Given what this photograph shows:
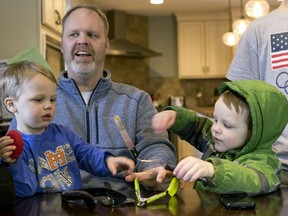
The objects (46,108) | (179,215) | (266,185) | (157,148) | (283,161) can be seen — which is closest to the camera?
(179,215)

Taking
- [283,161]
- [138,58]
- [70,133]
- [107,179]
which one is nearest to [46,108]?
[70,133]

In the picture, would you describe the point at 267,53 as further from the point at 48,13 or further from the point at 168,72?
the point at 168,72

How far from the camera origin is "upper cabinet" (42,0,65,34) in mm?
2824

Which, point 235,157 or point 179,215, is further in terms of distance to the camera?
point 235,157

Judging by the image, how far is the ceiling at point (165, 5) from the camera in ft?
18.5

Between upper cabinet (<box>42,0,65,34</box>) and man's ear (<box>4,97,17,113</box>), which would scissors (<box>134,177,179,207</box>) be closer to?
man's ear (<box>4,97,17,113</box>)

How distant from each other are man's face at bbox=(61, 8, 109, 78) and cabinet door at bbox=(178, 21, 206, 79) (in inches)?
197

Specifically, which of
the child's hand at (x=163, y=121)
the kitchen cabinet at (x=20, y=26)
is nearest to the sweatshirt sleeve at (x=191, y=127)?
the child's hand at (x=163, y=121)

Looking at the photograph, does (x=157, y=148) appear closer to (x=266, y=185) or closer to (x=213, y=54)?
(x=266, y=185)

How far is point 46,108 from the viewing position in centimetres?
104

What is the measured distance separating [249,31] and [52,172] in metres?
0.83

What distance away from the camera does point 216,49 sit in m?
6.45

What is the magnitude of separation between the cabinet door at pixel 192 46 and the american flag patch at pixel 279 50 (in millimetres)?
5152

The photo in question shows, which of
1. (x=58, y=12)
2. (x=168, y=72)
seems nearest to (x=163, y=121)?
(x=58, y=12)
